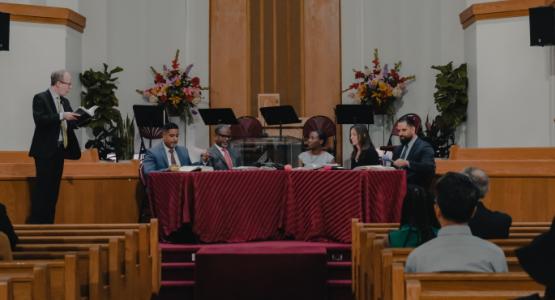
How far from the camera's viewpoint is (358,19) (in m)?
12.4

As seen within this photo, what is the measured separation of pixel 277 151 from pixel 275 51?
254 centimetres

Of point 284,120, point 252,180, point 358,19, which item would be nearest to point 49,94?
point 252,180

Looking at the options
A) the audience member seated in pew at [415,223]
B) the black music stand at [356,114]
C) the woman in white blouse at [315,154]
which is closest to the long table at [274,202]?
the woman in white blouse at [315,154]

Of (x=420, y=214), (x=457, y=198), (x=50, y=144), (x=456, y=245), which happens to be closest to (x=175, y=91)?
(x=50, y=144)

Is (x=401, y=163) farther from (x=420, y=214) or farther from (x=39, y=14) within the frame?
(x=39, y=14)

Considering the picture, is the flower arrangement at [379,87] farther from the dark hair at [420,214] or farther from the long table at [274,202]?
the dark hair at [420,214]

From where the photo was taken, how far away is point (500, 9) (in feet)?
35.6

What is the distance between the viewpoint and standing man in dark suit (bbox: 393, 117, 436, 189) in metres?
7.62

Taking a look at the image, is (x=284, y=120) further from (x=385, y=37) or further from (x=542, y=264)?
(x=542, y=264)

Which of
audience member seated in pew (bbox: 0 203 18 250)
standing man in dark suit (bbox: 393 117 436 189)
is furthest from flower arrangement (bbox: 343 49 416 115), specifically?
audience member seated in pew (bbox: 0 203 18 250)

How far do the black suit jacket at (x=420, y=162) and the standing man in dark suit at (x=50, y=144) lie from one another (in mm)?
3051

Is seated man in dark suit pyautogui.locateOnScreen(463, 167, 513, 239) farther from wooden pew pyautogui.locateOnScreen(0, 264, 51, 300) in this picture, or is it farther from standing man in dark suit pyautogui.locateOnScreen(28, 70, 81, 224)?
standing man in dark suit pyautogui.locateOnScreen(28, 70, 81, 224)

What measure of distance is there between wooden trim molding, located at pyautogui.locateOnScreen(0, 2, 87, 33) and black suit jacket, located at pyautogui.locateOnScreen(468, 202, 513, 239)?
25.3 feet

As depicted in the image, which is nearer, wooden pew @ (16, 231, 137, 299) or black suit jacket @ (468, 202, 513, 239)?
wooden pew @ (16, 231, 137, 299)
